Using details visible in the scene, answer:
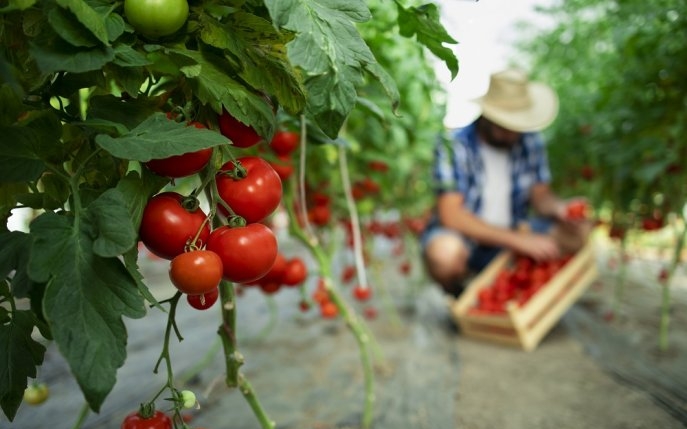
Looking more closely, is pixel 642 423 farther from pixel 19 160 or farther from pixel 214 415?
pixel 19 160

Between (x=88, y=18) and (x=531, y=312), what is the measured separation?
202 cm

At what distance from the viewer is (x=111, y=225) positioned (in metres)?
0.43

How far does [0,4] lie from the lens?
1.55 ft

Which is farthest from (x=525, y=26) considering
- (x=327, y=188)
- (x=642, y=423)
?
(x=642, y=423)

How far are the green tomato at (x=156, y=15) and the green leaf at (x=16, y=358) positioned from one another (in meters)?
0.33

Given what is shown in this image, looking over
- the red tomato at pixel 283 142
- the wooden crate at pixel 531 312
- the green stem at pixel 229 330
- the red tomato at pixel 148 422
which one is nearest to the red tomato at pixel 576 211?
the wooden crate at pixel 531 312

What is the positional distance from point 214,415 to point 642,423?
1180 millimetres

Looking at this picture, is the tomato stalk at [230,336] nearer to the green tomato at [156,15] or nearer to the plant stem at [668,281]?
the green tomato at [156,15]

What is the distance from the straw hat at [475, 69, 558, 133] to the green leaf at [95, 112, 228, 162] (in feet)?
7.27

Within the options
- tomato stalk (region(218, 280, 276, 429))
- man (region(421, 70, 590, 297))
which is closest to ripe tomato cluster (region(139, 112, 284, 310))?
tomato stalk (region(218, 280, 276, 429))

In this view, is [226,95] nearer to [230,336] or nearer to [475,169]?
[230,336]

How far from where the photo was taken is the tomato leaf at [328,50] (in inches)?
17.4

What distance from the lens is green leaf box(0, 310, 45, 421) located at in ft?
1.66

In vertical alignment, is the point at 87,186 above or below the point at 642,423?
above
